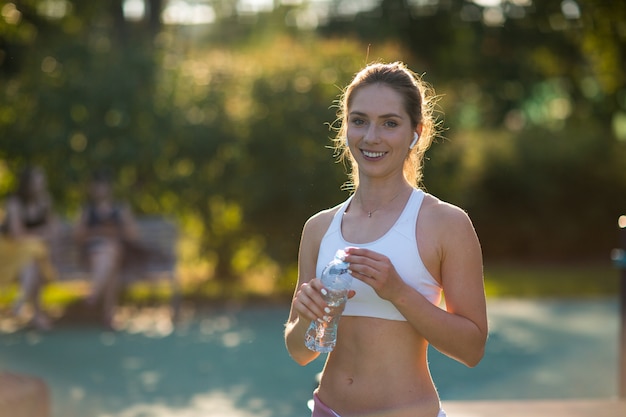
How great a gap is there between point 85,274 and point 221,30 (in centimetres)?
2352

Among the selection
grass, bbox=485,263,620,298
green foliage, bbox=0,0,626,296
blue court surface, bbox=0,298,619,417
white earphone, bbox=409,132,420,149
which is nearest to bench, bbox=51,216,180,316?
blue court surface, bbox=0,298,619,417

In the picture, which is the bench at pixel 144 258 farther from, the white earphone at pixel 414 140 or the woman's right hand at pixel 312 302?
the woman's right hand at pixel 312 302

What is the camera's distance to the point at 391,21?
1113 inches

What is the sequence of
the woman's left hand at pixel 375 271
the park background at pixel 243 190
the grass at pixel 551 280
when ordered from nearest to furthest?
the woman's left hand at pixel 375 271, the park background at pixel 243 190, the grass at pixel 551 280

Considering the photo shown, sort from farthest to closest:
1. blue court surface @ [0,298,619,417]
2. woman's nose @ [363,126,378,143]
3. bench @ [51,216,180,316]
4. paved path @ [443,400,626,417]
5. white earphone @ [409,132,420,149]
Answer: bench @ [51,216,180,316]
blue court surface @ [0,298,619,417]
paved path @ [443,400,626,417]
white earphone @ [409,132,420,149]
woman's nose @ [363,126,378,143]

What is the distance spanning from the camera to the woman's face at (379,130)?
10.1 feet

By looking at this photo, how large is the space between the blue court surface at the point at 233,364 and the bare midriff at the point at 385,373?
427 centimetres

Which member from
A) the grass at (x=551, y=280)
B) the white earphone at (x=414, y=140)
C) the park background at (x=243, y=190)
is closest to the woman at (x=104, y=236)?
the park background at (x=243, y=190)

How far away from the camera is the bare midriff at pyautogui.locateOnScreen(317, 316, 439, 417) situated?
2979mm

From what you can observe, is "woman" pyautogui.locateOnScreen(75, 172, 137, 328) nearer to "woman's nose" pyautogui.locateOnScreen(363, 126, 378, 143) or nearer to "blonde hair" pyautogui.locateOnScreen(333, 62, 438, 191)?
"blonde hair" pyautogui.locateOnScreen(333, 62, 438, 191)

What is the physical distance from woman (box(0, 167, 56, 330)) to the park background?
0.56m

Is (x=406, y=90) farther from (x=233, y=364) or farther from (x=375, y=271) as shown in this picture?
(x=233, y=364)

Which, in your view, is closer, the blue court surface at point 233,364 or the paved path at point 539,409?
the paved path at point 539,409

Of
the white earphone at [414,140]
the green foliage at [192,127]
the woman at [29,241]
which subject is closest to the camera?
the white earphone at [414,140]
